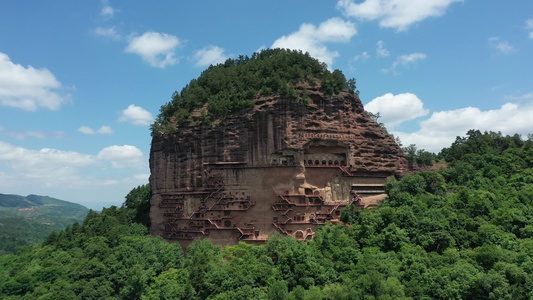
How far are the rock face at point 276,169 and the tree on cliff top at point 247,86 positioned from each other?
2.68 ft

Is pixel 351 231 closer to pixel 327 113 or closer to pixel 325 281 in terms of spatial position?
pixel 325 281

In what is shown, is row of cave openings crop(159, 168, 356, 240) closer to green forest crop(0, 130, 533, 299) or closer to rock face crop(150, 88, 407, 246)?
rock face crop(150, 88, 407, 246)

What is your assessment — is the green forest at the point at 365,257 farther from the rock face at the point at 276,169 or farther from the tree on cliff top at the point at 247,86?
the tree on cliff top at the point at 247,86

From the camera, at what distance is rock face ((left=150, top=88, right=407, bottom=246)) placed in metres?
30.6

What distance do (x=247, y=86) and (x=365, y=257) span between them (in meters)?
16.7

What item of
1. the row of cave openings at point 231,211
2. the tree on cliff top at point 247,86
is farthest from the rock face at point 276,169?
the tree on cliff top at point 247,86

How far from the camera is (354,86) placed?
34719 millimetres

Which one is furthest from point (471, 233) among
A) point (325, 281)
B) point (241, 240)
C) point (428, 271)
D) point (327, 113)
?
point (241, 240)

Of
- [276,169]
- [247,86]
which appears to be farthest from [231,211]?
[247,86]

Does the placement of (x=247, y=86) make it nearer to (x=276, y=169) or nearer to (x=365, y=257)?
(x=276, y=169)

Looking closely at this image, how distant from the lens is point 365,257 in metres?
24.3

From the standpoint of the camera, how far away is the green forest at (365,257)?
21109mm

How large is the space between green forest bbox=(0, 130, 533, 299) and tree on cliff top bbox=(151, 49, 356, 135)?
9649 millimetres

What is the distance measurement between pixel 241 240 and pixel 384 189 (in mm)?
12374
